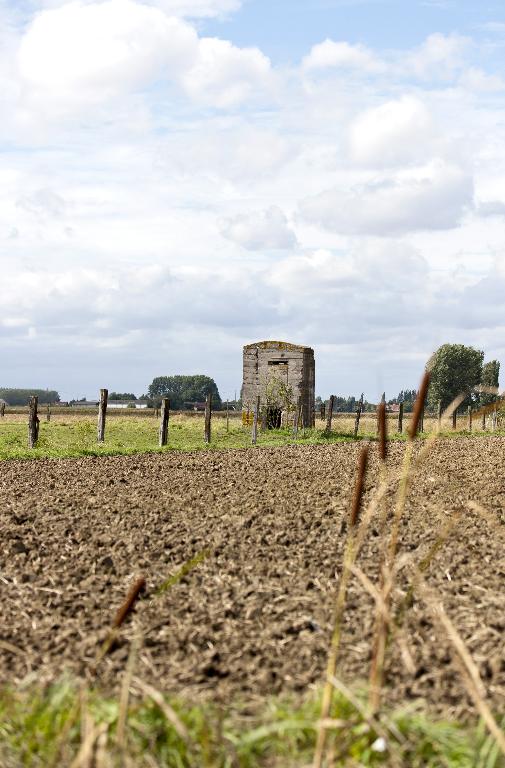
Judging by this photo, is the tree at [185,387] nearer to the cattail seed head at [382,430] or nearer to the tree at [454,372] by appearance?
the tree at [454,372]

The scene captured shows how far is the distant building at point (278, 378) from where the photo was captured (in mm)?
42344

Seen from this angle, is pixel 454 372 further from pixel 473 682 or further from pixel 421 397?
pixel 421 397

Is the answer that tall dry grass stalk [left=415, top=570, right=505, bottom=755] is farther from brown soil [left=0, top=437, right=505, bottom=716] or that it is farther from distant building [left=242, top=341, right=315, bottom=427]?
distant building [left=242, top=341, right=315, bottom=427]

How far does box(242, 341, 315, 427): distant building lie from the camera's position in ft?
139

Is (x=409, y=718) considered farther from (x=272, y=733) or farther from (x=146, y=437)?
(x=146, y=437)

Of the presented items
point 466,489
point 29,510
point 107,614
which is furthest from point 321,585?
point 466,489

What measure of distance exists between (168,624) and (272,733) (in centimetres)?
255

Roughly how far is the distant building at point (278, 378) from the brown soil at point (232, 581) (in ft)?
83.0

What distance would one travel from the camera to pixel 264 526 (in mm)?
11773

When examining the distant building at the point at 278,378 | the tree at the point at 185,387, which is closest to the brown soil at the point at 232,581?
the distant building at the point at 278,378

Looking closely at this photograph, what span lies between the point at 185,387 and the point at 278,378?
120982mm

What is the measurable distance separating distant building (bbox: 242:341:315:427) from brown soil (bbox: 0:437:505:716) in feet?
83.0

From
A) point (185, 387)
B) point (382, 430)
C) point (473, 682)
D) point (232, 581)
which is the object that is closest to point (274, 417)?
point (232, 581)

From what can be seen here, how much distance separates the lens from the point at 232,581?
8906mm
